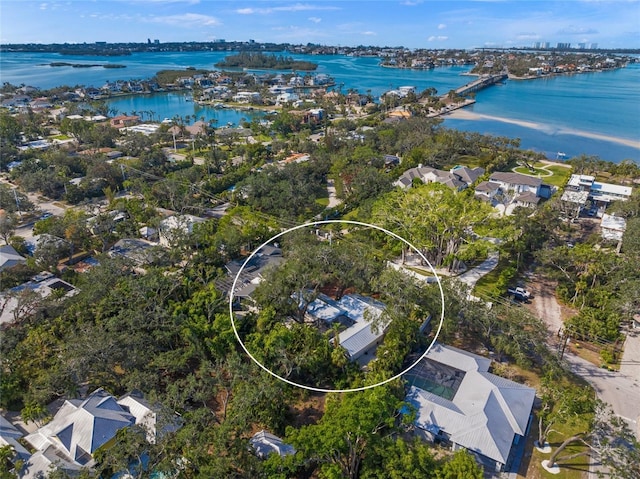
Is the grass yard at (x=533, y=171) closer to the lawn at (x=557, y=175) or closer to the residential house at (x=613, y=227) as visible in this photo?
the lawn at (x=557, y=175)

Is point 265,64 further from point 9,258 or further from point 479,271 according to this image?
point 479,271

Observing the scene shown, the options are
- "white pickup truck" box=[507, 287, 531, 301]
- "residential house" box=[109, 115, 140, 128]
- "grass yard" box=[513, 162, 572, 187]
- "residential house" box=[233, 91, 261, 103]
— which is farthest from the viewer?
"residential house" box=[233, 91, 261, 103]

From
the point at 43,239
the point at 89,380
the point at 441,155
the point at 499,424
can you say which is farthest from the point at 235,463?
the point at 441,155

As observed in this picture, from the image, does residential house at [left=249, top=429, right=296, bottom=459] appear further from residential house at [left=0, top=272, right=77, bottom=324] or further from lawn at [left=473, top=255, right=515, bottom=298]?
lawn at [left=473, top=255, right=515, bottom=298]

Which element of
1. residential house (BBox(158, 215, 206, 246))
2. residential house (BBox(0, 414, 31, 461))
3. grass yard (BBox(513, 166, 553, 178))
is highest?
grass yard (BBox(513, 166, 553, 178))

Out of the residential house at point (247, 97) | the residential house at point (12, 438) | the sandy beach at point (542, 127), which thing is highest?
the residential house at point (247, 97)

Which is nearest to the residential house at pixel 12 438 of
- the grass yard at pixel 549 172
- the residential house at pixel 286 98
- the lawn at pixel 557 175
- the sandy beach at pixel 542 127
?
the lawn at pixel 557 175

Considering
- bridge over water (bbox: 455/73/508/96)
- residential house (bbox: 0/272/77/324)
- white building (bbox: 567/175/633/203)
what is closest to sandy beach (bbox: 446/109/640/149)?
bridge over water (bbox: 455/73/508/96)

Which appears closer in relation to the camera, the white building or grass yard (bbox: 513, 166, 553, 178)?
the white building

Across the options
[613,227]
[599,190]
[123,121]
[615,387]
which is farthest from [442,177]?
[123,121]
